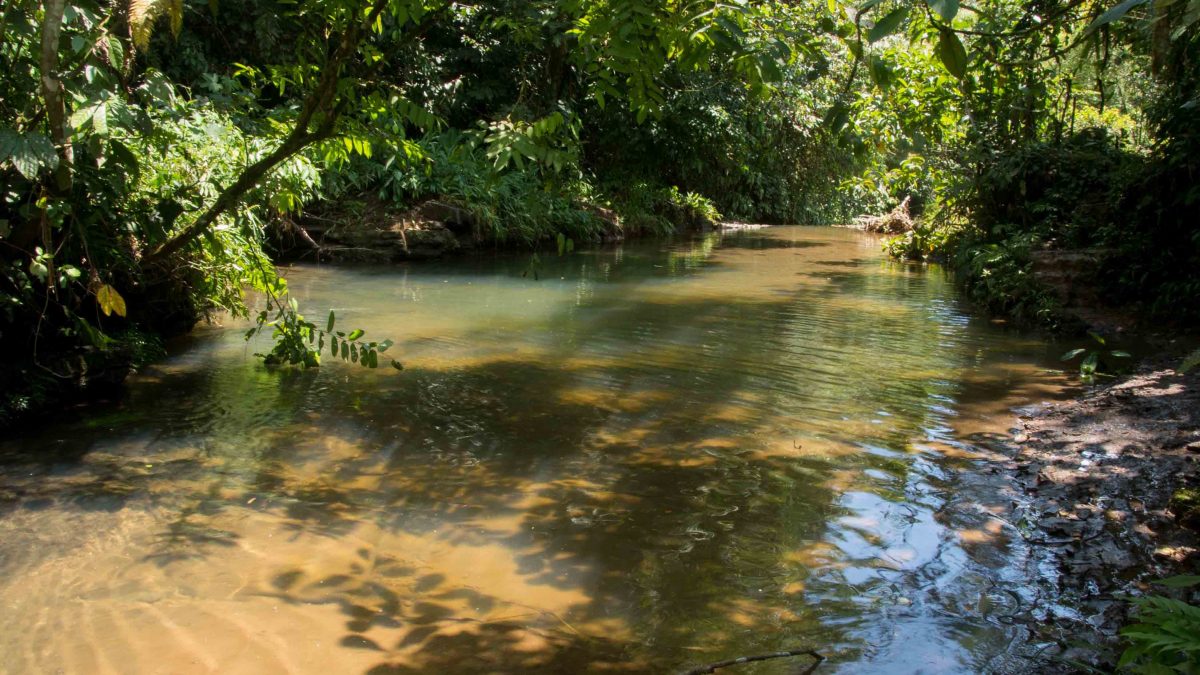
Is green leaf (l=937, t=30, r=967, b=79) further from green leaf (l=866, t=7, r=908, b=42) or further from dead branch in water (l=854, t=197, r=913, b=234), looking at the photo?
dead branch in water (l=854, t=197, r=913, b=234)

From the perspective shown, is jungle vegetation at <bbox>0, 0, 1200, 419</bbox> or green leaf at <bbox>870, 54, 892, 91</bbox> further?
jungle vegetation at <bbox>0, 0, 1200, 419</bbox>

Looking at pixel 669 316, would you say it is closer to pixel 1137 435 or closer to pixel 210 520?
pixel 1137 435

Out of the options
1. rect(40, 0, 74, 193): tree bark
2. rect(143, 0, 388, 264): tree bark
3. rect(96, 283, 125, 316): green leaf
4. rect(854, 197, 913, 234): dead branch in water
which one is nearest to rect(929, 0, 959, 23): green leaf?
rect(40, 0, 74, 193): tree bark

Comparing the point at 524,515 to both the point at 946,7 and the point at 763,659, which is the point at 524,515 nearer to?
the point at 763,659

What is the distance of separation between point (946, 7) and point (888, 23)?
0.22 metres

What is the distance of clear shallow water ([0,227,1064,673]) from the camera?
2.82 metres

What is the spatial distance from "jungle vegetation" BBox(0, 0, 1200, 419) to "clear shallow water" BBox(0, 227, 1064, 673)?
28.1 inches

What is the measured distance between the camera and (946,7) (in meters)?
1.65

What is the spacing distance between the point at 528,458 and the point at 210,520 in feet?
5.07

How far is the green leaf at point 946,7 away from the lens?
1.62 m

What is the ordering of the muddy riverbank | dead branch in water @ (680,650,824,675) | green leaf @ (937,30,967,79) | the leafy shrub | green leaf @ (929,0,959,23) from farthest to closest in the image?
the muddy riverbank, dead branch in water @ (680,650,824,675), green leaf @ (937,30,967,79), the leafy shrub, green leaf @ (929,0,959,23)

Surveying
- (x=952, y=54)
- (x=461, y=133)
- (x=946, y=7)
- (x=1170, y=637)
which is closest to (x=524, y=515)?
(x=1170, y=637)

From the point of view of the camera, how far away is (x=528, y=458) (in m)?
4.50

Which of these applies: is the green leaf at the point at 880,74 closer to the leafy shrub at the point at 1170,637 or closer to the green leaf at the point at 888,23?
the green leaf at the point at 888,23
